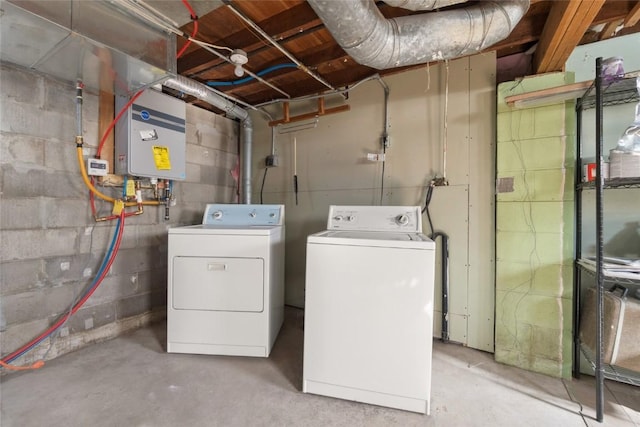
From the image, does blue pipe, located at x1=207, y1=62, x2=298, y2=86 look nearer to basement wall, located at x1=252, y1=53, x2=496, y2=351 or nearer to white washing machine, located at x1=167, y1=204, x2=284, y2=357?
basement wall, located at x1=252, y1=53, x2=496, y2=351

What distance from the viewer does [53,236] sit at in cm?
173

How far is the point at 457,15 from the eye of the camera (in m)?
1.37

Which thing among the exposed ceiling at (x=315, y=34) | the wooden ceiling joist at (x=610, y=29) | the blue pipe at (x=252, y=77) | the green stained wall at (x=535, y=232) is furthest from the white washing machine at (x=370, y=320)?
the wooden ceiling joist at (x=610, y=29)

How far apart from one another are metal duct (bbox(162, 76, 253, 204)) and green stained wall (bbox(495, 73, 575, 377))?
2.23 metres

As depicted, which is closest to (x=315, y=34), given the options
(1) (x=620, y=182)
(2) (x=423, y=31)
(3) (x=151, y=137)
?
(2) (x=423, y=31)

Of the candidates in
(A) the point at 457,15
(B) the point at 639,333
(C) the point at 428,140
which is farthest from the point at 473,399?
(A) the point at 457,15

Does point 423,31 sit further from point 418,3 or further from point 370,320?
point 370,320

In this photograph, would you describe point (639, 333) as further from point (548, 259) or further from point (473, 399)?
point (473, 399)

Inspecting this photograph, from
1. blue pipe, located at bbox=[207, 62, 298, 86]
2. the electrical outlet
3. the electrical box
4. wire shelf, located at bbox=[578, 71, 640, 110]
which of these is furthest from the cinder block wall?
wire shelf, located at bbox=[578, 71, 640, 110]

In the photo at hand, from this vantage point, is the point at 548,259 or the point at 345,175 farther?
the point at 345,175

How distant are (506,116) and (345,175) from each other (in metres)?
1.27

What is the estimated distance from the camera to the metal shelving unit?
1.32 m

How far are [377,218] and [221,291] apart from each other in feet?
4.01

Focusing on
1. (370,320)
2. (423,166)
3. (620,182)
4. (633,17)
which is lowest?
(370,320)
